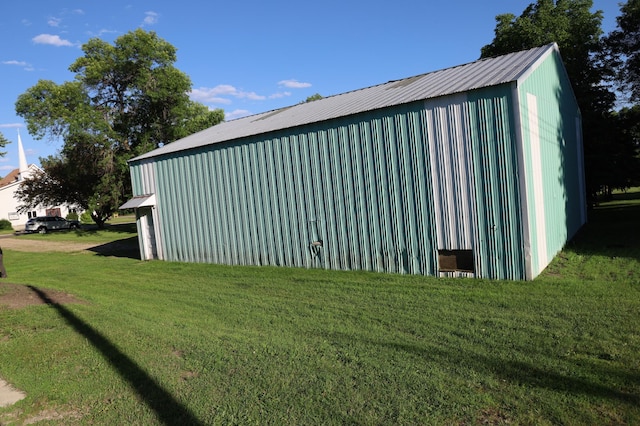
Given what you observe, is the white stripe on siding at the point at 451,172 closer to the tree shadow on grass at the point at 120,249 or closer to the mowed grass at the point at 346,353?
the mowed grass at the point at 346,353

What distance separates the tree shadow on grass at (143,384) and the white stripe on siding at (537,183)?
7.60 m

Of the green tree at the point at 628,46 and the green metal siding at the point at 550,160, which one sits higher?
the green tree at the point at 628,46

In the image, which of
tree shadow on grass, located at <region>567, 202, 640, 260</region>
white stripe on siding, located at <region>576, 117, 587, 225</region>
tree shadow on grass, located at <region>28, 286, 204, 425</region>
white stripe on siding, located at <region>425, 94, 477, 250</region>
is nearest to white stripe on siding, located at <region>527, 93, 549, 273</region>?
white stripe on siding, located at <region>425, 94, 477, 250</region>

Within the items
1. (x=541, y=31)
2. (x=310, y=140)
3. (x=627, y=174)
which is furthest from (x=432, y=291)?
(x=541, y=31)

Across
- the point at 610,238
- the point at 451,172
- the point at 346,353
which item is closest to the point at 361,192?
the point at 451,172

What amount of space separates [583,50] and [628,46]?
6.11 feet

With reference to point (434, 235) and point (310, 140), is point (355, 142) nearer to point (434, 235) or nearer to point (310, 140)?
point (310, 140)

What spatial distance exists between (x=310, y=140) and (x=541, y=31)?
56.7 feet

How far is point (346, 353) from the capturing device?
218 inches

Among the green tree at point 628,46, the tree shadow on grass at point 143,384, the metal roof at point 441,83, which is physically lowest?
the tree shadow on grass at point 143,384

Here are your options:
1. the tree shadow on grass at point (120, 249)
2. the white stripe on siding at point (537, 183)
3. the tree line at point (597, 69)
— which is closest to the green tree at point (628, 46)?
the tree line at point (597, 69)

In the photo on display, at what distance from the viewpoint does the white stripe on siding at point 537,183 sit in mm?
9426

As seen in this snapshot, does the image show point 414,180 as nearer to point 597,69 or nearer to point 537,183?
point 537,183

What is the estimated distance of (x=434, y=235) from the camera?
9.98 metres
